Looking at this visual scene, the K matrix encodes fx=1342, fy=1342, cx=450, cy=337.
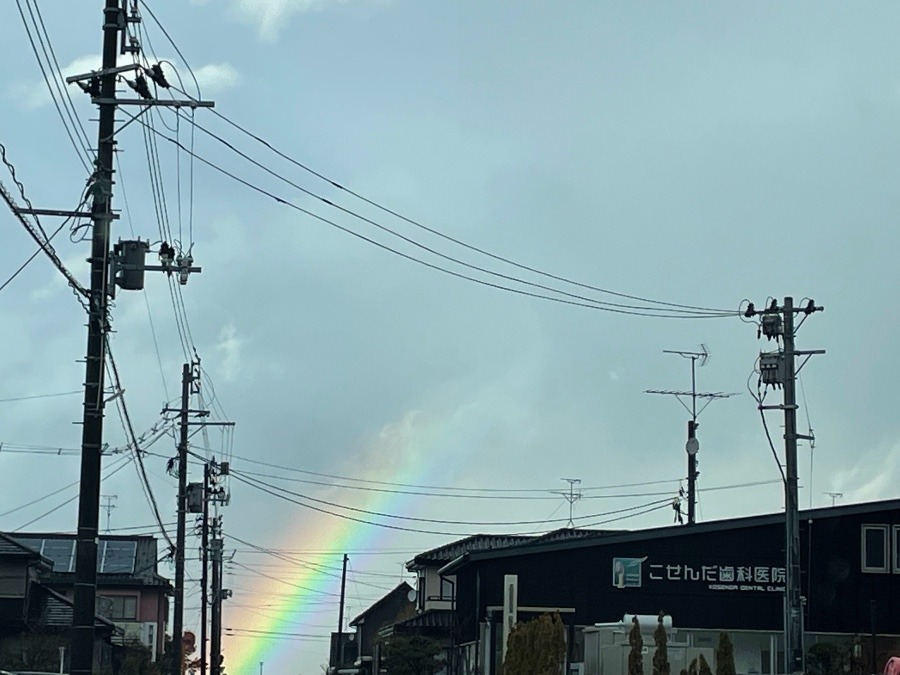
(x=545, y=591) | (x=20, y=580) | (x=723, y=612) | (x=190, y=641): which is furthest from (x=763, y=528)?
(x=190, y=641)

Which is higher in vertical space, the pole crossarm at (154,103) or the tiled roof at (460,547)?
the pole crossarm at (154,103)

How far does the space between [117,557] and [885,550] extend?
148 ft

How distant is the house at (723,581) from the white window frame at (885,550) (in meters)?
0.03

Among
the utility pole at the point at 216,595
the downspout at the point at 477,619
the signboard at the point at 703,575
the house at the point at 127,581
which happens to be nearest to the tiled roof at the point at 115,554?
the house at the point at 127,581

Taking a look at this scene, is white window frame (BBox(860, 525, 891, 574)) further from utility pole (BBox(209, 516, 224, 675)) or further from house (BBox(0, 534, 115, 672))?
utility pole (BBox(209, 516, 224, 675))

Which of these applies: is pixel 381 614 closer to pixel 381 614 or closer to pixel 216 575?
pixel 381 614

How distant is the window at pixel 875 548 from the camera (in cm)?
3691

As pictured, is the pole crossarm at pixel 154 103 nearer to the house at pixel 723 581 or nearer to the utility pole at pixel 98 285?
the utility pole at pixel 98 285

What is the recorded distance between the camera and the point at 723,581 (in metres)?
36.8

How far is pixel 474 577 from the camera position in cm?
3675

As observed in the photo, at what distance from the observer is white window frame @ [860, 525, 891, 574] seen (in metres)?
36.8

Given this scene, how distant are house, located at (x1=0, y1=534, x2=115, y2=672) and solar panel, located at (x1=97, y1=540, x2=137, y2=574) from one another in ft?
76.3

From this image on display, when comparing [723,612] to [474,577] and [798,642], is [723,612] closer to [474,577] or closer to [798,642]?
[474,577]

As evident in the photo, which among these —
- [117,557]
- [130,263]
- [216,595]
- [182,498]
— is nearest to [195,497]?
[182,498]
